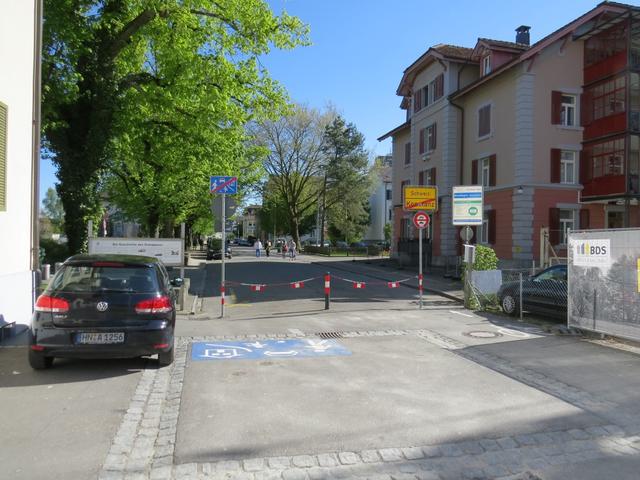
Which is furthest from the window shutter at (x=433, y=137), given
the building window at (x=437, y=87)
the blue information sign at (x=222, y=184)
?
the blue information sign at (x=222, y=184)

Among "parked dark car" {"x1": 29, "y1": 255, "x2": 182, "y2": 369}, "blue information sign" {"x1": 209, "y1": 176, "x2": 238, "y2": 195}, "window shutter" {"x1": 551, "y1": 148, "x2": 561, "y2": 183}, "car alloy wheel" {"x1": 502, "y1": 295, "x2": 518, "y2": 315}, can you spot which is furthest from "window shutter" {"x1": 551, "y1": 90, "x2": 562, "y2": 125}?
"parked dark car" {"x1": 29, "y1": 255, "x2": 182, "y2": 369}

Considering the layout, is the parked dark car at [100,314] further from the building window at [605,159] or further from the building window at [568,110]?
the building window at [568,110]

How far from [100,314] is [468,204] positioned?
13066 millimetres

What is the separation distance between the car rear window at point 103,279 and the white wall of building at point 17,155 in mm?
2613

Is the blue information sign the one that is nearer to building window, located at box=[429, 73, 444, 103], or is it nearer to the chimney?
building window, located at box=[429, 73, 444, 103]

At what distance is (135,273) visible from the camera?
274 inches

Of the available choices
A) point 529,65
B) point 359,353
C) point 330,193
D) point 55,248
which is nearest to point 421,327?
point 359,353

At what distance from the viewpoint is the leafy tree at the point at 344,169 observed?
2242 inches

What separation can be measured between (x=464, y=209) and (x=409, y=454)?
13.6 meters

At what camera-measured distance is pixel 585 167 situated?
26797mm

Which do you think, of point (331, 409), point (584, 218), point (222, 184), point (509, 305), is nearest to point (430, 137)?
point (584, 218)

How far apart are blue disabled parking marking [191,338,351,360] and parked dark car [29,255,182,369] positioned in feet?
4.10

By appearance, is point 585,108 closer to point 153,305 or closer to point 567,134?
point 567,134

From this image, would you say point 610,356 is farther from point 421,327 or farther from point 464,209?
point 464,209
